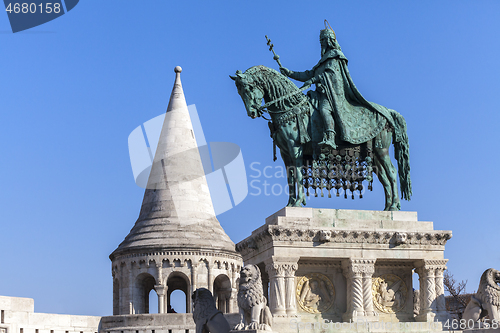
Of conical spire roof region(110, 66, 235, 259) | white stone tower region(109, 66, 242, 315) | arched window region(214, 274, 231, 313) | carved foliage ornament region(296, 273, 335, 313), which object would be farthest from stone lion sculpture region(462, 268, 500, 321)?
arched window region(214, 274, 231, 313)

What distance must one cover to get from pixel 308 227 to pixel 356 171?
218 cm

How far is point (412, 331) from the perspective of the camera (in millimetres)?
17094

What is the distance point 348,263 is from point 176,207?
22.4 meters

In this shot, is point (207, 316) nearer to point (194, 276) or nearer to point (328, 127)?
point (328, 127)

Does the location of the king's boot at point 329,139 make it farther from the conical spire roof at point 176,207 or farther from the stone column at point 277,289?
the conical spire roof at point 176,207

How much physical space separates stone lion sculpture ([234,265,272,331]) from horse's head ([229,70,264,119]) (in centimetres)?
392

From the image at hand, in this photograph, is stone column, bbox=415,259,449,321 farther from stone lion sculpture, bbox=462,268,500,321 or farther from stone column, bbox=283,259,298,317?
stone column, bbox=283,259,298,317

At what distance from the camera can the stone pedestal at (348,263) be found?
16969mm

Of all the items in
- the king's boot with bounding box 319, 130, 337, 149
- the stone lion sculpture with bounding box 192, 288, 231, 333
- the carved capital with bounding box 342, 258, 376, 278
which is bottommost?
the stone lion sculpture with bounding box 192, 288, 231, 333

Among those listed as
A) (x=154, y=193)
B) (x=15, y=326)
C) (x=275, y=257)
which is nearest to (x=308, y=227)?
(x=275, y=257)

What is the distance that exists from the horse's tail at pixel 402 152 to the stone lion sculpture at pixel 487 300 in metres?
2.67

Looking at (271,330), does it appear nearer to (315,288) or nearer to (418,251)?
(315,288)

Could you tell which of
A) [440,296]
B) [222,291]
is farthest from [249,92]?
[222,291]

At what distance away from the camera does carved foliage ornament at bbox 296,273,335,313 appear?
17422mm
